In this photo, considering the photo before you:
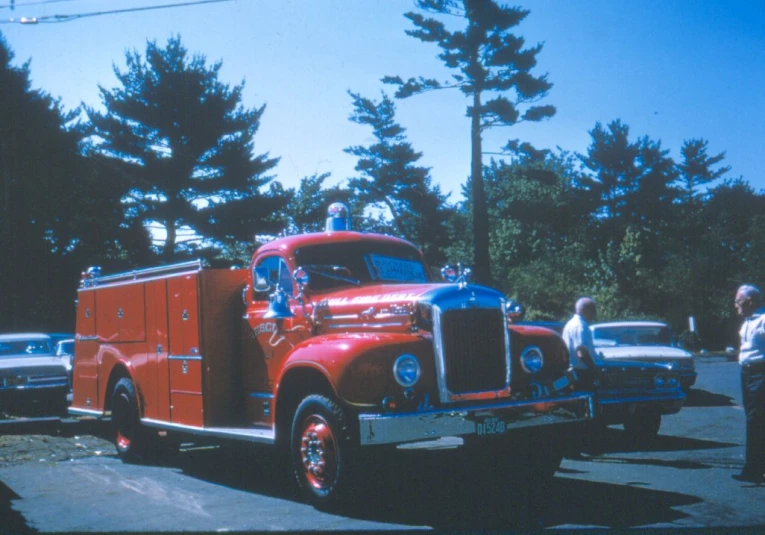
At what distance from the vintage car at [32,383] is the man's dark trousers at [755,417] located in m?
12.9

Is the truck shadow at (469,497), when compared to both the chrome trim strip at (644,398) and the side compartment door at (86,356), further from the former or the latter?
the side compartment door at (86,356)

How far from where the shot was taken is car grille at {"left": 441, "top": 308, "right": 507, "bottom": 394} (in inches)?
285

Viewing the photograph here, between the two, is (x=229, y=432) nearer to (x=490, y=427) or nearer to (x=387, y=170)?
(x=490, y=427)

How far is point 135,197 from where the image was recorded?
35906 millimetres

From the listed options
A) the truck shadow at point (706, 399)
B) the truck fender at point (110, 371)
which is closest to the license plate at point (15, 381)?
the truck fender at point (110, 371)

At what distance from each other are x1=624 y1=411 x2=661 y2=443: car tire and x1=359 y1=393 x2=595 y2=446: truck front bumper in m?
4.02

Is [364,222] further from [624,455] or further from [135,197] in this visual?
[624,455]

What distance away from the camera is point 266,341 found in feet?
28.6

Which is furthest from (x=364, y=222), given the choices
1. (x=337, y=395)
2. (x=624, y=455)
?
(x=337, y=395)

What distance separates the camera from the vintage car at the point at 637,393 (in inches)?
421

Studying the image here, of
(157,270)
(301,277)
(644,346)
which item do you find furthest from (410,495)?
(644,346)

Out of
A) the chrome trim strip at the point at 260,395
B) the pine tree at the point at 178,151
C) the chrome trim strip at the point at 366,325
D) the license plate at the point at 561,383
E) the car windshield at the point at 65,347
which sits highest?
the pine tree at the point at 178,151

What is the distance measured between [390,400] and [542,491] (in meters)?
2.03

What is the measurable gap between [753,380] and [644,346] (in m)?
6.89
